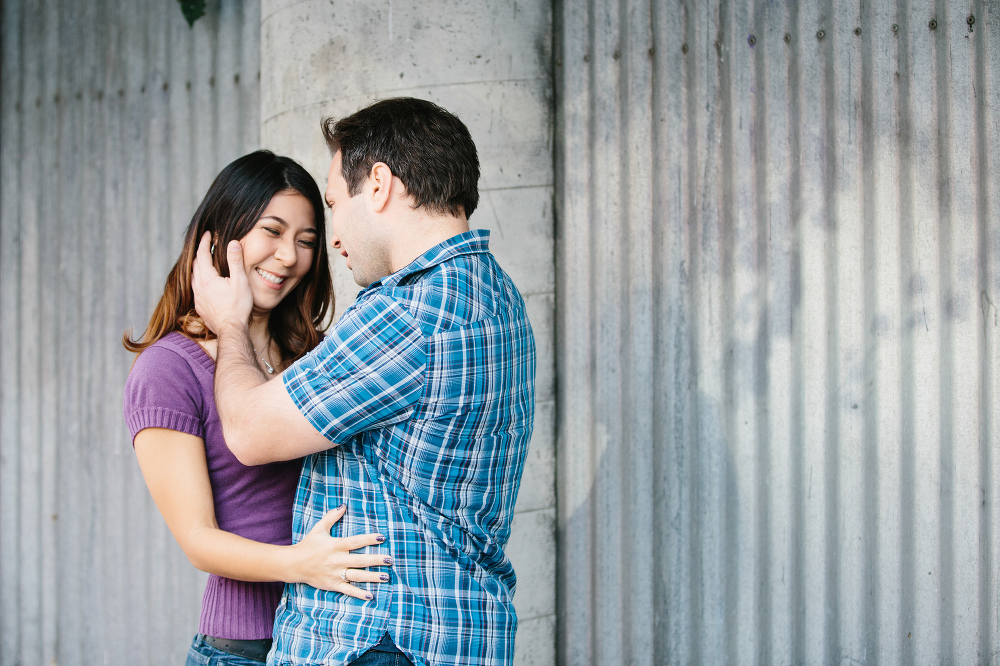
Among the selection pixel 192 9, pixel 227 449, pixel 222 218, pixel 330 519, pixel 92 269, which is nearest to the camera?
pixel 330 519

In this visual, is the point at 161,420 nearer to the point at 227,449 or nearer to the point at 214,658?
the point at 227,449

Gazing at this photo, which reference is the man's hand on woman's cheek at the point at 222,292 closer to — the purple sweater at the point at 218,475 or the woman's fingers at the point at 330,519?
the purple sweater at the point at 218,475

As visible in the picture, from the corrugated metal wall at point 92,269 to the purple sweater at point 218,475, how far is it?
6.60 feet

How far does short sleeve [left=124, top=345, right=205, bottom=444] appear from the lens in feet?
5.84

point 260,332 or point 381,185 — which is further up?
point 381,185

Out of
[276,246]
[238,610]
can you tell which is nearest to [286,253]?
[276,246]

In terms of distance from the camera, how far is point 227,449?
74.0 inches

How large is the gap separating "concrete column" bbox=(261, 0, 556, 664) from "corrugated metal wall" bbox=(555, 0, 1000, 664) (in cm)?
13

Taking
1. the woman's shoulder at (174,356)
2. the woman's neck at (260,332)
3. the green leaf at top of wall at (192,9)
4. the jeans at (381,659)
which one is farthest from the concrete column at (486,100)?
the jeans at (381,659)

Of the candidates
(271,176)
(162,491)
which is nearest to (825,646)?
(162,491)

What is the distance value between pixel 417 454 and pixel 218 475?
2.20 feet

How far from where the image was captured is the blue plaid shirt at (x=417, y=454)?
59.9 inches

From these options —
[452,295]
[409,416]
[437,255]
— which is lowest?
[409,416]

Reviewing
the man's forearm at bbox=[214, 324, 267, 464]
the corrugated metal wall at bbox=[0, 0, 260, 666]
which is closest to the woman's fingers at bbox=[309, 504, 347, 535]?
the man's forearm at bbox=[214, 324, 267, 464]
